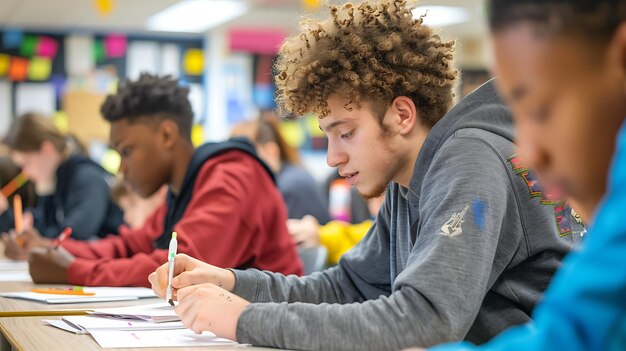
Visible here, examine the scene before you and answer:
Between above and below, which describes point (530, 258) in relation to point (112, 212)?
above

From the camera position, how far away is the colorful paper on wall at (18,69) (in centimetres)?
804

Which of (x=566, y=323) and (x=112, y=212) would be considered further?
(x=112, y=212)

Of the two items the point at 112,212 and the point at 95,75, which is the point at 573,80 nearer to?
the point at 112,212

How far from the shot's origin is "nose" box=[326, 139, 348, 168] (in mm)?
1464

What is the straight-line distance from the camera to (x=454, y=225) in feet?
3.90

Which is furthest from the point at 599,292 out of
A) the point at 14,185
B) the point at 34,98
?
the point at 34,98

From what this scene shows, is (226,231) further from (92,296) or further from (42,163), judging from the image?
(42,163)

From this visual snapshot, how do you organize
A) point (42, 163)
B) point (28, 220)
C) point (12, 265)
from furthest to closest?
1. point (42, 163)
2. point (28, 220)
3. point (12, 265)

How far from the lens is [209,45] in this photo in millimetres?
8609

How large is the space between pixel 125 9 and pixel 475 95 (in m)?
6.39

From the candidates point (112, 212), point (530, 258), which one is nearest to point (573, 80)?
point (530, 258)

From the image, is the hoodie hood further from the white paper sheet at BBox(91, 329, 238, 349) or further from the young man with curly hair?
the white paper sheet at BBox(91, 329, 238, 349)

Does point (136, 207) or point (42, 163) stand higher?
point (42, 163)

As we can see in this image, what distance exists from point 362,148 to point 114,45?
7316 millimetres
